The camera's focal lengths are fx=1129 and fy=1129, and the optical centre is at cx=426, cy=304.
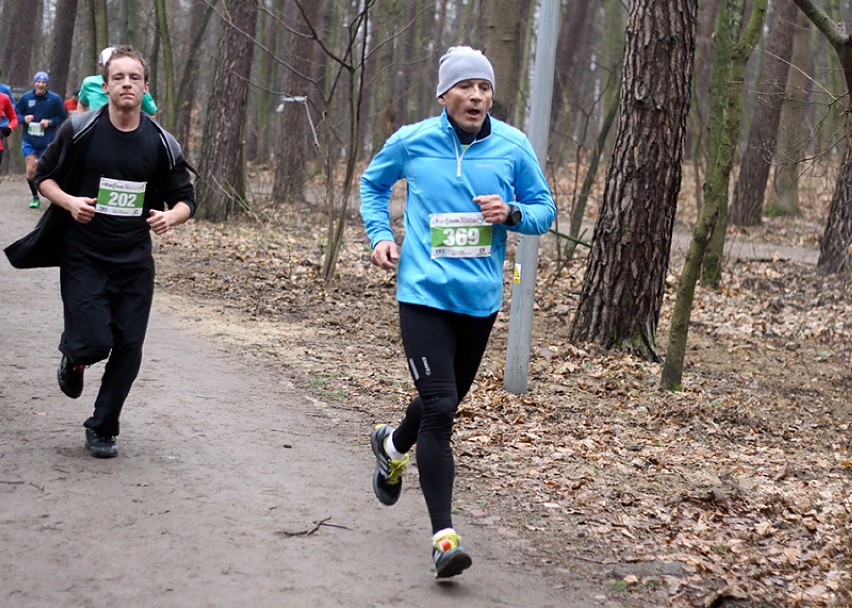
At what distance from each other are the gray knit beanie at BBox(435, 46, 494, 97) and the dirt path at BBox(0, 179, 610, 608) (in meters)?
2.07

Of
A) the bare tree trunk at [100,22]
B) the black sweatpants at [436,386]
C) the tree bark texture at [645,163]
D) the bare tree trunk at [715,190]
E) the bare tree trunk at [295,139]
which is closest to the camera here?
the black sweatpants at [436,386]

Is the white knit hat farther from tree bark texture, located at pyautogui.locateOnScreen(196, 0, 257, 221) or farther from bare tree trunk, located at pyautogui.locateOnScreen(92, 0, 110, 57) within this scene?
bare tree trunk, located at pyautogui.locateOnScreen(92, 0, 110, 57)

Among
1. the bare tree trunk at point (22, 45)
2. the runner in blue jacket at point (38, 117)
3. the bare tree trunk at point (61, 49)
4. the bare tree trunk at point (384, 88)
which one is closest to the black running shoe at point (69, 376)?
the runner in blue jacket at point (38, 117)

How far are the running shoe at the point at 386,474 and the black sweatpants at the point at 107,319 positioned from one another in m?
1.45

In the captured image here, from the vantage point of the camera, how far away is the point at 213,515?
17.0 ft

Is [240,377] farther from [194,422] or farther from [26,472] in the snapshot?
[26,472]

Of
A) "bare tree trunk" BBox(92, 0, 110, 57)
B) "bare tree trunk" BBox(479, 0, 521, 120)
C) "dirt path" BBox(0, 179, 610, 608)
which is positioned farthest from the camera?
"bare tree trunk" BBox(92, 0, 110, 57)

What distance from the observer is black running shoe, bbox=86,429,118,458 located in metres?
5.89

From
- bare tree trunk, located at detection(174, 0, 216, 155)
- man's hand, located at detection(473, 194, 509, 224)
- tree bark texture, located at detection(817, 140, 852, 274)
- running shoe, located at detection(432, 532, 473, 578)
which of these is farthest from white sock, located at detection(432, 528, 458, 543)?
bare tree trunk, located at detection(174, 0, 216, 155)

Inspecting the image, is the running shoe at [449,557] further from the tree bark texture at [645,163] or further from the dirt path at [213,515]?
the tree bark texture at [645,163]

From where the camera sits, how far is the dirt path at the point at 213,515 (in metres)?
4.36


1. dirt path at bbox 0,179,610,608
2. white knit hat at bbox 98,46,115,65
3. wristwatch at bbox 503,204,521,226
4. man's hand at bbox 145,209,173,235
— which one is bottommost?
dirt path at bbox 0,179,610,608

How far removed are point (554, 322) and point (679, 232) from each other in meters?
12.1

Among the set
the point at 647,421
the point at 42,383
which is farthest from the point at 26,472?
the point at 647,421
